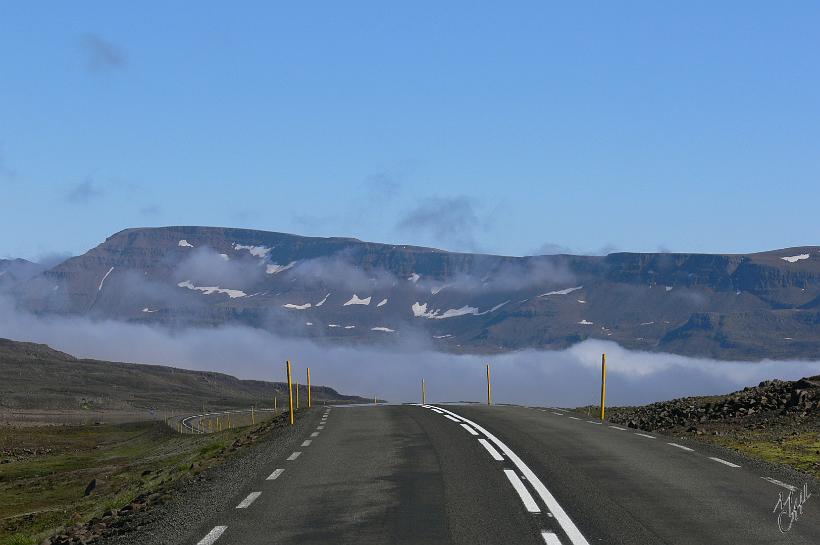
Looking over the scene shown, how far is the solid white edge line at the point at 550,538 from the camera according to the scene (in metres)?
13.2

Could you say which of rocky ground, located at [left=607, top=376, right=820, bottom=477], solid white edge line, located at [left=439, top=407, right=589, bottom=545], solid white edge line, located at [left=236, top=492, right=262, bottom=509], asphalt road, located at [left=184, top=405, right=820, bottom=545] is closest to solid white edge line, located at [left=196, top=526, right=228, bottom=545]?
asphalt road, located at [left=184, top=405, right=820, bottom=545]

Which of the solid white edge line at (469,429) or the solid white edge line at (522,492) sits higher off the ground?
the solid white edge line at (522,492)

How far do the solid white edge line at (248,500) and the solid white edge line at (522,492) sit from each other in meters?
4.09

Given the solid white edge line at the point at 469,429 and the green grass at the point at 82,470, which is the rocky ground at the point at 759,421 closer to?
the solid white edge line at the point at 469,429

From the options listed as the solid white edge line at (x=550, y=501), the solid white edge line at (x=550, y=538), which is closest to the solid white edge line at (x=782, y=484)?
the solid white edge line at (x=550, y=501)

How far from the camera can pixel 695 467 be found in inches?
834

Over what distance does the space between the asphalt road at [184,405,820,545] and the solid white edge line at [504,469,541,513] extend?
0.07 ft

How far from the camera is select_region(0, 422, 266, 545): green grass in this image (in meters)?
30.6

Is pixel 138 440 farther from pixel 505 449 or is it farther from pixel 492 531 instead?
pixel 492 531

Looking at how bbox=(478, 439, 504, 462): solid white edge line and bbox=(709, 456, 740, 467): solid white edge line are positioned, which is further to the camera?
bbox=(478, 439, 504, 462): solid white edge line

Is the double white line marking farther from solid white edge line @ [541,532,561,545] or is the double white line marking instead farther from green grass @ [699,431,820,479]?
green grass @ [699,431,820,479]

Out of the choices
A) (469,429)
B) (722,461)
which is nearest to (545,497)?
(722,461)

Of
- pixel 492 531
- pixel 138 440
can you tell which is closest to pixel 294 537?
pixel 492 531

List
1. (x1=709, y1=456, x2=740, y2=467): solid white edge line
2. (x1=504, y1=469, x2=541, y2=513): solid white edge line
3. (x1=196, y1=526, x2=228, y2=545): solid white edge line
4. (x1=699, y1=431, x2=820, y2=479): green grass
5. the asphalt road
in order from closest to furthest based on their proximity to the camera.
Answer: (x1=196, y1=526, x2=228, y2=545): solid white edge line
the asphalt road
(x1=504, y1=469, x2=541, y2=513): solid white edge line
(x1=709, y1=456, x2=740, y2=467): solid white edge line
(x1=699, y1=431, x2=820, y2=479): green grass
